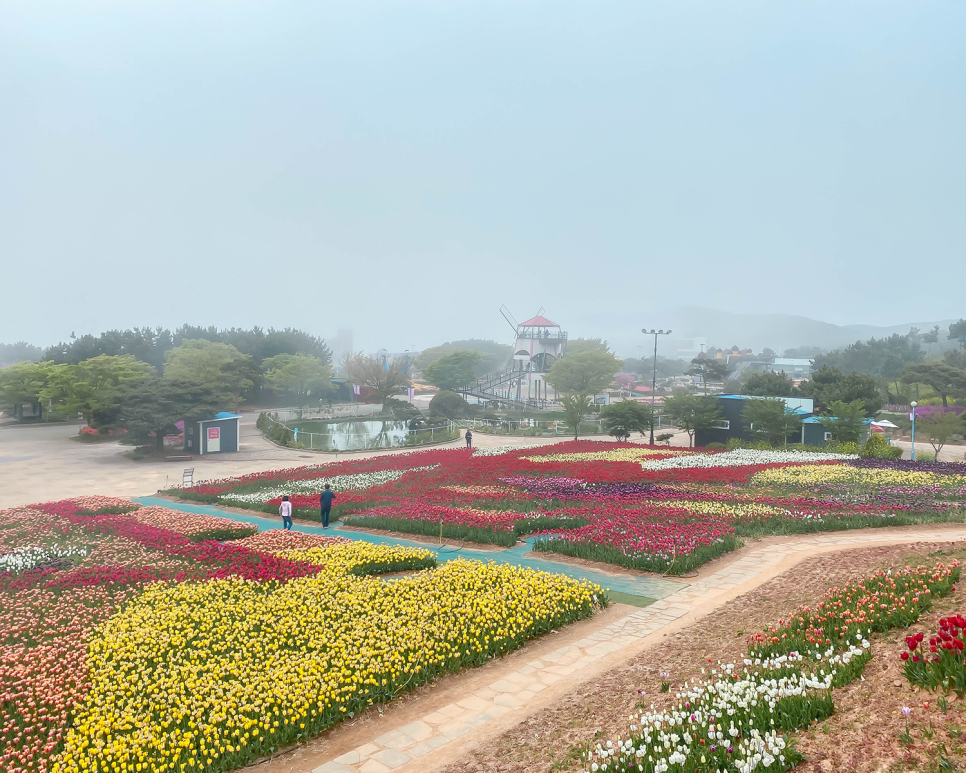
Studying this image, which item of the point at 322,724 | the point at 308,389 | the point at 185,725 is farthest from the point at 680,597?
the point at 308,389

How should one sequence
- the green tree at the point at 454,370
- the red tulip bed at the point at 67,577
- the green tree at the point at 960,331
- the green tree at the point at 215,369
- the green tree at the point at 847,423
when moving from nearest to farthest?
the red tulip bed at the point at 67,577 → the green tree at the point at 847,423 → the green tree at the point at 215,369 → the green tree at the point at 454,370 → the green tree at the point at 960,331

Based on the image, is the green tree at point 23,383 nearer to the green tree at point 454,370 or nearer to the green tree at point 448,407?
the green tree at point 448,407

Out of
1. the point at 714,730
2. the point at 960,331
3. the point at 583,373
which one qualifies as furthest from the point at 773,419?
the point at 960,331

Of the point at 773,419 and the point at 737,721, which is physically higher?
the point at 773,419

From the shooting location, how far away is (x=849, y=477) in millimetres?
20906

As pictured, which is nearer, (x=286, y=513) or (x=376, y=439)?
(x=286, y=513)

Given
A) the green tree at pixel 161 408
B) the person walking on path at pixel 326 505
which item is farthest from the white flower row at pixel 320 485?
the green tree at pixel 161 408

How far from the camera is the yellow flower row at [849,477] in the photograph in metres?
19.8

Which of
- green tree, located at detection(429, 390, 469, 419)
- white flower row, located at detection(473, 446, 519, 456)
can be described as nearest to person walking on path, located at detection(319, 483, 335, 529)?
white flower row, located at detection(473, 446, 519, 456)

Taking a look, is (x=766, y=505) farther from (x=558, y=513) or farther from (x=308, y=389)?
(x=308, y=389)

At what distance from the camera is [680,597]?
10.6 metres

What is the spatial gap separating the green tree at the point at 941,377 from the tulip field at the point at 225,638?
211 feet

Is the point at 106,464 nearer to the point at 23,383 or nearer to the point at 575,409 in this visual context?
the point at 575,409

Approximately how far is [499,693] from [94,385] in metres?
53.1
